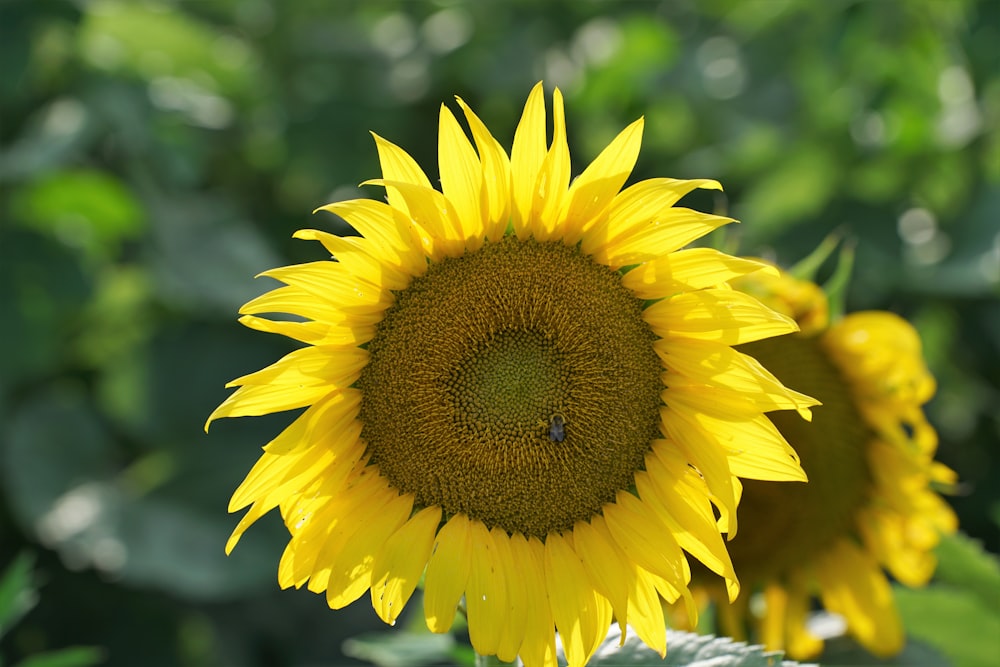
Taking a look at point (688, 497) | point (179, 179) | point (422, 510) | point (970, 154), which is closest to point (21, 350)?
point (179, 179)

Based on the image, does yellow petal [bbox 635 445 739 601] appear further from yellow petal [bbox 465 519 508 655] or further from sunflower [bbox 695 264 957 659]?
sunflower [bbox 695 264 957 659]

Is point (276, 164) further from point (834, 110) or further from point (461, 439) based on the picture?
point (461, 439)

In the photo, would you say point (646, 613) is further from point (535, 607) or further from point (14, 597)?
point (14, 597)

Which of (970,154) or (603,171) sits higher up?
(603,171)

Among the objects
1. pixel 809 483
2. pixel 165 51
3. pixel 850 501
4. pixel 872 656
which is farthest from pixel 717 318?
pixel 165 51

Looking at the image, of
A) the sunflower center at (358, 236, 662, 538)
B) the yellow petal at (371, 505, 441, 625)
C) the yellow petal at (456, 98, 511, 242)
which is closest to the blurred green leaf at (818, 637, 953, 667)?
the sunflower center at (358, 236, 662, 538)

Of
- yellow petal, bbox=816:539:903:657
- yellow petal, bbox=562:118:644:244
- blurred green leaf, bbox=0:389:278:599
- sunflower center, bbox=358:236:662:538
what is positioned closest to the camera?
yellow petal, bbox=562:118:644:244
